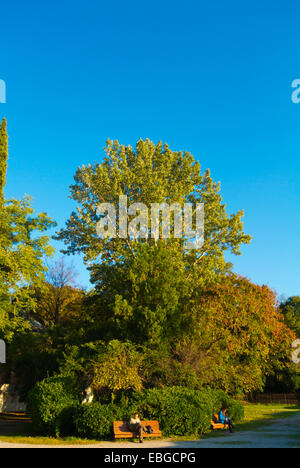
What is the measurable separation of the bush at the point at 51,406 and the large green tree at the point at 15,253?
297 inches

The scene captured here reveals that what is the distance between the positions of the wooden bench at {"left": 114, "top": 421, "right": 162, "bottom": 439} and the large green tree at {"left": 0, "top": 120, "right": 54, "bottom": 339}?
10852 mm

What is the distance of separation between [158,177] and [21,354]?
15.9 m

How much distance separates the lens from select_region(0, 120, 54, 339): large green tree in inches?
989

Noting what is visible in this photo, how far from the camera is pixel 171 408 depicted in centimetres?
1670

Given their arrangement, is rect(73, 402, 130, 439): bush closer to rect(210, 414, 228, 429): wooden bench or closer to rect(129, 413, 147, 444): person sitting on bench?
rect(129, 413, 147, 444): person sitting on bench

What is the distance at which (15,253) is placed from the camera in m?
25.7

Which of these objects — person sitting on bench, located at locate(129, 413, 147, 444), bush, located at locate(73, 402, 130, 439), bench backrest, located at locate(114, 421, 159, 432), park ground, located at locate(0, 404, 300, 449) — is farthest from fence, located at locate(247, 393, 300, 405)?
person sitting on bench, located at locate(129, 413, 147, 444)

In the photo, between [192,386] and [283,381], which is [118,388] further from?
[283,381]

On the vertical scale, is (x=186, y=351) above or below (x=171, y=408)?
above

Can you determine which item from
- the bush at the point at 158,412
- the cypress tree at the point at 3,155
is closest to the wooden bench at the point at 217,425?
the bush at the point at 158,412

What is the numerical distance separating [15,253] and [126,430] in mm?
13787

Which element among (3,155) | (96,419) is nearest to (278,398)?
(96,419)
